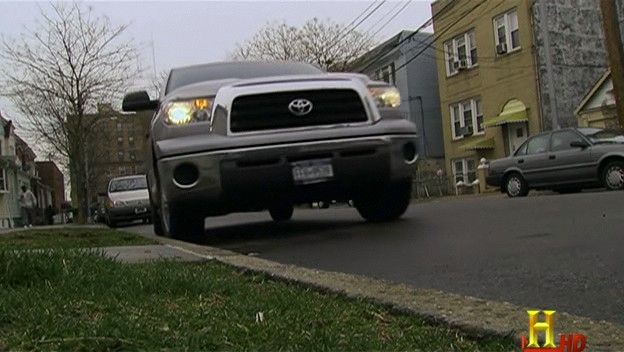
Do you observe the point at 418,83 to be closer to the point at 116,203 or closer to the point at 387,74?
the point at 387,74

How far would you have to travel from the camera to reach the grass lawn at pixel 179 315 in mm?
2518

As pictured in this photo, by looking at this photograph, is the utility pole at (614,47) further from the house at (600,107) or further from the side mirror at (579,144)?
the house at (600,107)

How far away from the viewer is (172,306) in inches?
126

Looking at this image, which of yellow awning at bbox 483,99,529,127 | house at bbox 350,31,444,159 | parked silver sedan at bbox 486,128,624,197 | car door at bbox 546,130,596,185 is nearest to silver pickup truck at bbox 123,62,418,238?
parked silver sedan at bbox 486,128,624,197

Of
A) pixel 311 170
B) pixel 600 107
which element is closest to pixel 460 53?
pixel 600 107

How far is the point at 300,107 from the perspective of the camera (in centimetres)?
641

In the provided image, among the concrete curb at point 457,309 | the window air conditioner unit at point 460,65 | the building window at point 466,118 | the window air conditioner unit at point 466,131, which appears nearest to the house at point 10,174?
the building window at point 466,118

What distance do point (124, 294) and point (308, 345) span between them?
121 centimetres

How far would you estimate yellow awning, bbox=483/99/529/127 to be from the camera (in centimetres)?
2745

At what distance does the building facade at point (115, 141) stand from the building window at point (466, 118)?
46.3 ft

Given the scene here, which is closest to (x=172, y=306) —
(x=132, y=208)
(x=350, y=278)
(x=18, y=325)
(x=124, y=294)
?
(x=124, y=294)

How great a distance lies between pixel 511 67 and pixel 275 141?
23728 millimetres

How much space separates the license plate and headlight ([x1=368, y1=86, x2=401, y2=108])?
847 mm

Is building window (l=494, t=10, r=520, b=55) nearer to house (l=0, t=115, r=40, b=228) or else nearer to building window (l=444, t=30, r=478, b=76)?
building window (l=444, t=30, r=478, b=76)
